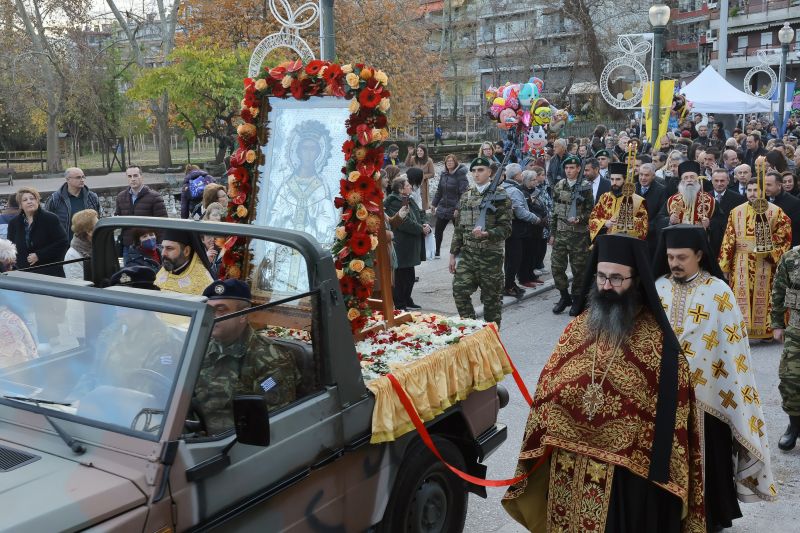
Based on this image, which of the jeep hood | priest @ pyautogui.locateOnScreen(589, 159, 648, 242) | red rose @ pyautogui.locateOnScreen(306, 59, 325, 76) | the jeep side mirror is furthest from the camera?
priest @ pyautogui.locateOnScreen(589, 159, 648, 242)

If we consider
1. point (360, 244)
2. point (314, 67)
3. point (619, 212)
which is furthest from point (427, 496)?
point (619, 212)

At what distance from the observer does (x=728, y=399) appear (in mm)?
5125

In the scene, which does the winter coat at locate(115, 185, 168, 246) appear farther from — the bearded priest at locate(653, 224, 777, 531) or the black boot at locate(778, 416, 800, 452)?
the black boot at locate(778, 416, 800, 452)

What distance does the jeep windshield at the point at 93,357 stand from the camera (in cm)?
334

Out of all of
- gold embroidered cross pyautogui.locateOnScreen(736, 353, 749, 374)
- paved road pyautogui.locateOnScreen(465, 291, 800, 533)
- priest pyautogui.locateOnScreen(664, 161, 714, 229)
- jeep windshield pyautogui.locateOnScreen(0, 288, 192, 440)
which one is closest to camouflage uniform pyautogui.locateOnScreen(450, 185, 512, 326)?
paved road pyautogui.locateOnScreen(465, 291, 800, 533)

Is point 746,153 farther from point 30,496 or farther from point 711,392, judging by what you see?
point 30,496

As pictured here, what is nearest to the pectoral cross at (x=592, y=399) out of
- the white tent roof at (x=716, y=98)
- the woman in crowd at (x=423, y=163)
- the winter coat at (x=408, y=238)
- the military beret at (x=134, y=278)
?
the military beret at (x=134, y=278)

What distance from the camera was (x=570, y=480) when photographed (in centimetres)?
441

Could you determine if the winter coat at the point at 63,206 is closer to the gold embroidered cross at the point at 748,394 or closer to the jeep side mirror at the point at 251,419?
the jeep side mirror at the point at 251,419

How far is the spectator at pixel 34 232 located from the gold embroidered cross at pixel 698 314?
672 centimetres

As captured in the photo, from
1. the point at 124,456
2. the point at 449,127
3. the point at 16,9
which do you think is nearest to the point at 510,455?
the point at 124,456

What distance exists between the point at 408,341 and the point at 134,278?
5.50 feet

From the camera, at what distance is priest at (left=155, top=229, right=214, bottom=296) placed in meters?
5.63

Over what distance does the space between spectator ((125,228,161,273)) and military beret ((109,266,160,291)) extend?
2.13m
